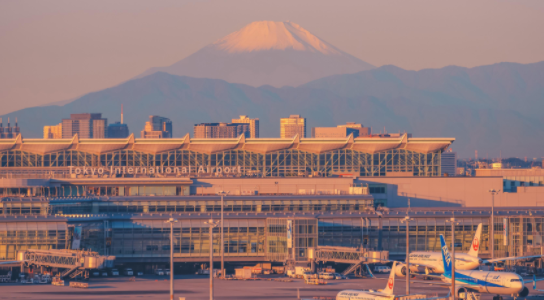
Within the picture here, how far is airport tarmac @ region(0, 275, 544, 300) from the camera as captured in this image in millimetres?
125875

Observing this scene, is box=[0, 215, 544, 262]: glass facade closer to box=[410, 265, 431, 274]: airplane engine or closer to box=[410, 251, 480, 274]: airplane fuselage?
box=[410, 265, 431, 274]: airplane engine

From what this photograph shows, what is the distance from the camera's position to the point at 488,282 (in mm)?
128750

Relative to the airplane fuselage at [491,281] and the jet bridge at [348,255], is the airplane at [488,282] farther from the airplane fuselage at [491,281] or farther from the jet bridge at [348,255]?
the jet bridge at [348,255]

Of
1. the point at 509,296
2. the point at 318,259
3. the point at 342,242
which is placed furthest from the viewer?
the point at 342,242

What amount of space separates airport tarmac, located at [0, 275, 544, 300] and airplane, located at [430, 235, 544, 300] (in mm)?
2899

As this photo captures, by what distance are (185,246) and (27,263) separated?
102 feet

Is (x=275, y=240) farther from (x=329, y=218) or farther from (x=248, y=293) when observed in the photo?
(x=248, y=293)

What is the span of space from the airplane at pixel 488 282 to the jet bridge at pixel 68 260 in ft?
181

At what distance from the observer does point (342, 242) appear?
172875 millimetres

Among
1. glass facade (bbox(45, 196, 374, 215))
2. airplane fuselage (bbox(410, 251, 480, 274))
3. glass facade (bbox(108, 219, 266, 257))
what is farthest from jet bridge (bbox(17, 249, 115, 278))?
airplane fuselage (bbox(410, 251, 480, 274))

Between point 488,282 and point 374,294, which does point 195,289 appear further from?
point 488,282

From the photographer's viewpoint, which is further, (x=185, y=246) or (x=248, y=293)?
(x=185, y=246)

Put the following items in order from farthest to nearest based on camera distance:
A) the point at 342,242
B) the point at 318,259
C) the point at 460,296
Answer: the point at 342,242 → the point at 318,259 → the point at 460,296

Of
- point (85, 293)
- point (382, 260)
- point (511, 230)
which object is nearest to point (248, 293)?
point (85, 293)
